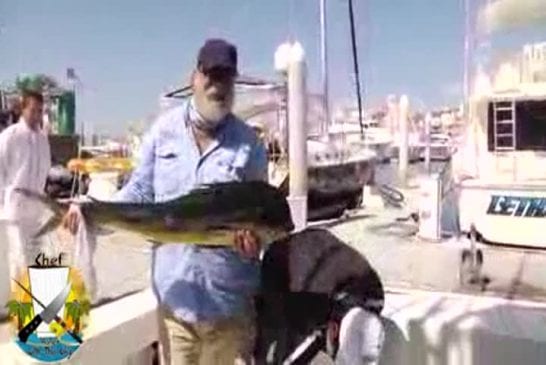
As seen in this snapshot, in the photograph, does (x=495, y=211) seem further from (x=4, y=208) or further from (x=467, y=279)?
(x=4, y=208)

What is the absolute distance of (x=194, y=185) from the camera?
5.17ft

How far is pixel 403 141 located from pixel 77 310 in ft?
2.51

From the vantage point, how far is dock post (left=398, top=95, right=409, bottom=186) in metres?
1.51

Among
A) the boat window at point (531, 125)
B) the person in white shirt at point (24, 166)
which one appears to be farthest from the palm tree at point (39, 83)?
the boat window at point (531, 125)

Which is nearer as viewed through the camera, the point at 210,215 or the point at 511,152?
the point at 511,152

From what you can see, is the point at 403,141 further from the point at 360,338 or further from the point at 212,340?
the point at 212,340

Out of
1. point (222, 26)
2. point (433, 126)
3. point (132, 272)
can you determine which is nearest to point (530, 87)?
point (433, 126)

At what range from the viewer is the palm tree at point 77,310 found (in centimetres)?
168

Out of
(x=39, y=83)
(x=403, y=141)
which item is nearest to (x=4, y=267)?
(x=39, y=83)

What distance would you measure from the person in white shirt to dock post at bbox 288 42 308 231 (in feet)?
1.70

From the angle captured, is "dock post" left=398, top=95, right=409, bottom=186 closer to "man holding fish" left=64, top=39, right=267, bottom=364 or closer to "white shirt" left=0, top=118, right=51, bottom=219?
"man holding fish" left=64, top=39, right=267, bottom=364

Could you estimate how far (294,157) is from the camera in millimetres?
1568

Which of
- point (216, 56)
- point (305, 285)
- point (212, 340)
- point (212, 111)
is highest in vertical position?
point (216, 56)

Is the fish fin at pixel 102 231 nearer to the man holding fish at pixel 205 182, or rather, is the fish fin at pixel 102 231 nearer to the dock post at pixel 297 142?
the man holding fish at pixel 205 182
